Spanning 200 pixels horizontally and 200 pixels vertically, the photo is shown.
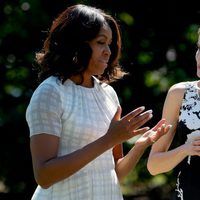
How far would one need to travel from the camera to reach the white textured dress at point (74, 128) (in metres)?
2.83

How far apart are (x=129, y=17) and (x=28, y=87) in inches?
37.0

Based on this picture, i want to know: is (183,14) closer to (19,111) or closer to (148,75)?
(148,75)


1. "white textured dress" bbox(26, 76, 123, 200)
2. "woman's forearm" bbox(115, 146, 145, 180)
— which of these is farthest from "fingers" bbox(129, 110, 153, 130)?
"woman's forearm" bbox(115, 146, 145, 180)

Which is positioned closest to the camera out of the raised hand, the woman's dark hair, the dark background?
the raised hand

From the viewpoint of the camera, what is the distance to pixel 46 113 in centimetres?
282

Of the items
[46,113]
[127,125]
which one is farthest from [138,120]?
[46,113]

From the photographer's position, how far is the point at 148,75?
5840mm

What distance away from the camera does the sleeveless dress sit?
3.06 metres

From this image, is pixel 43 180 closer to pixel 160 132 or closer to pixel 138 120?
pixel 138 120

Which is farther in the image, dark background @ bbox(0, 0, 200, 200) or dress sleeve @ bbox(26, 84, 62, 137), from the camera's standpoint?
dark background @ bbox(0, 0, 200, 200)

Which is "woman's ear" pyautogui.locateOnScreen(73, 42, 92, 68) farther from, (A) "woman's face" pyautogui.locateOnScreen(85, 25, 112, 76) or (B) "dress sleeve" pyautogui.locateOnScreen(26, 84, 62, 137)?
(B) "dress sleeve" pyautogui.locateOnScreen(26, 84, 62, 137)

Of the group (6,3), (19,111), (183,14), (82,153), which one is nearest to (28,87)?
(19,111)

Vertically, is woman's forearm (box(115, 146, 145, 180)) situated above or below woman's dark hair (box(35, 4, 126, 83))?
below

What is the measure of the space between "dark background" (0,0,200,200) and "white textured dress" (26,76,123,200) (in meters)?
2.64
